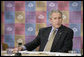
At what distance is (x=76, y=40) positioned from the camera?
19.0 feet

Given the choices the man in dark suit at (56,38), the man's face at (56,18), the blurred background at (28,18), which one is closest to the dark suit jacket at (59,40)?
the man in dark suit at (56,38)

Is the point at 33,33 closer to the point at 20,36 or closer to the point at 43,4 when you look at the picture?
the point at 20,36

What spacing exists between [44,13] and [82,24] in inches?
36.6

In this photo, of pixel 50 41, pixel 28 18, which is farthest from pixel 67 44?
pixel 28 18

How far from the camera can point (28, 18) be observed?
19.3ft

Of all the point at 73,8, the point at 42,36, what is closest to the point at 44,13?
the point at 73,8

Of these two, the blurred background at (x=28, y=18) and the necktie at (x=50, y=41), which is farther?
the blurred background at (x=28, y=18)

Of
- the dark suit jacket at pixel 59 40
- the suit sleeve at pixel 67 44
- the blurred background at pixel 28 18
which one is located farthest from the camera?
the blurred background at pixel 28 18

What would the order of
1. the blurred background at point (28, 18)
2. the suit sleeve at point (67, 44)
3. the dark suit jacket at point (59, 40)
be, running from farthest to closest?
the blurred background at point (28, 18) < the dark suit jacket at point (59, 40) < the suit sleeve at point (67, 44)

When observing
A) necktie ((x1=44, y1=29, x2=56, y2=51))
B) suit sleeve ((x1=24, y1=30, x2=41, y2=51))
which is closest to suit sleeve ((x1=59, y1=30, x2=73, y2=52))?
necktie ((x1=44, y1=29, x2=56, y2=51))

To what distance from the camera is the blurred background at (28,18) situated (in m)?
5.80

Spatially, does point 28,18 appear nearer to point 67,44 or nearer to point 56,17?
point 56,17

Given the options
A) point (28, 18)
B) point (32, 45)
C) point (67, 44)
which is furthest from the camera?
point (28, 18)

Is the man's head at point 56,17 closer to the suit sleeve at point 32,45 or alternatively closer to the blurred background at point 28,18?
the suit sleeve at point 32,45
